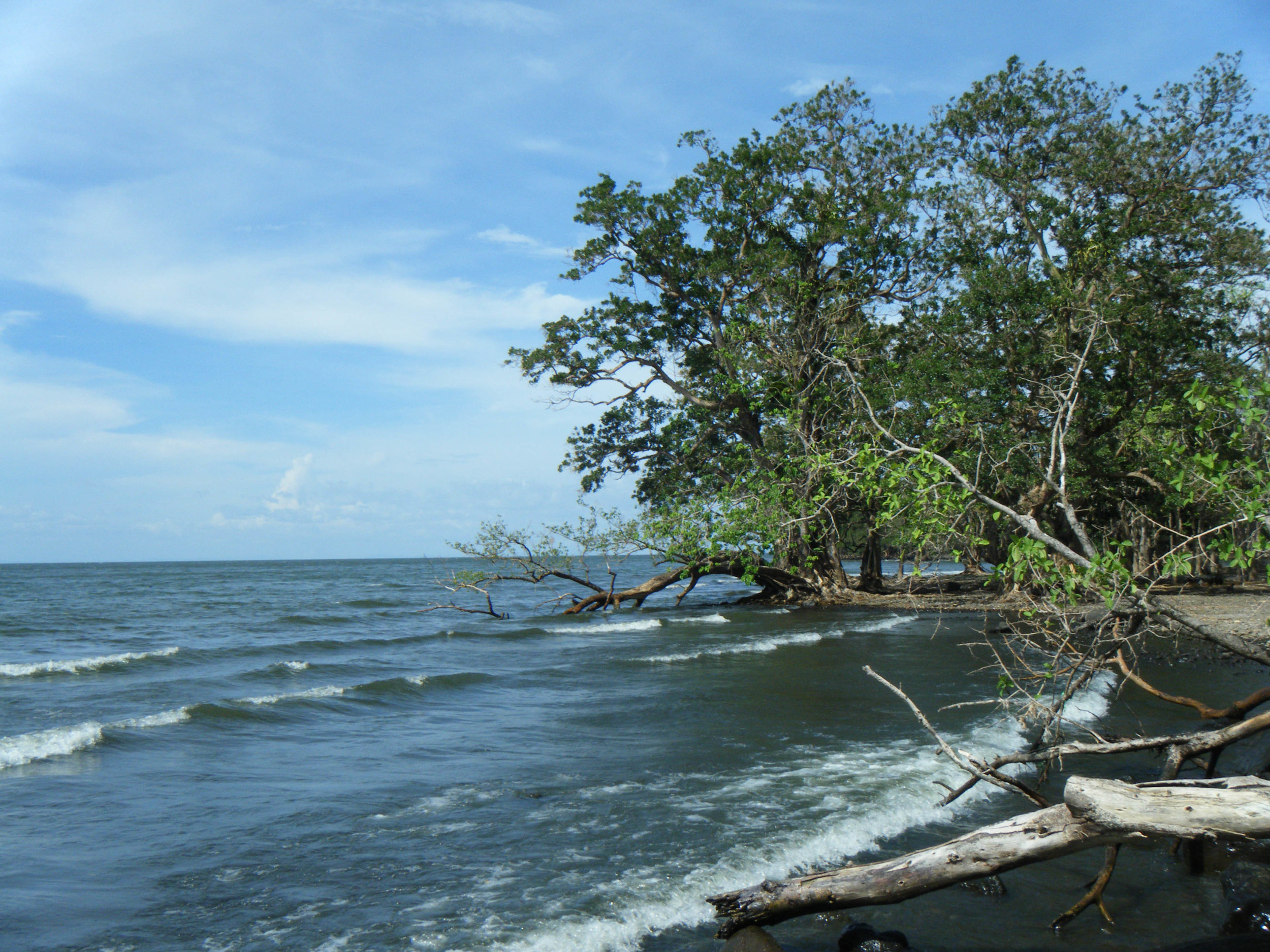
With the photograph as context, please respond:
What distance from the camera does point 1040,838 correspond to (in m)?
4.16

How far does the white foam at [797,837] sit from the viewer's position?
18.0 ft

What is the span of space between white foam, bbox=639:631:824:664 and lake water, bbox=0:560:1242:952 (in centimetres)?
19

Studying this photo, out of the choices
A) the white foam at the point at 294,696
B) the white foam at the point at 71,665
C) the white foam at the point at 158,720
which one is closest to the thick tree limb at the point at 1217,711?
the white foam at the point at 158,720

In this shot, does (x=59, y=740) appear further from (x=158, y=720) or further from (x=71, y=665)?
(x=71, y=665)

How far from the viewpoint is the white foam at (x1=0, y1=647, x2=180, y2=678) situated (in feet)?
56.1

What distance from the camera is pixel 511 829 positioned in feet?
24.4

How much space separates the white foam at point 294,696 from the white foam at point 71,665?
6084 mm

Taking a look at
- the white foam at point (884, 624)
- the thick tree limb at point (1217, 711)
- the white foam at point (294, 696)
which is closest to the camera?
the thick tree limb at point (1217, 711)

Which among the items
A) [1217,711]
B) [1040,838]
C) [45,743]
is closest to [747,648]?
[1217,711]

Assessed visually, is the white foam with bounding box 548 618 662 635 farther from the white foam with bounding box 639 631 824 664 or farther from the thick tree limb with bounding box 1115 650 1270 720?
the thick tree limb with bounding box 1115 650 1270 720

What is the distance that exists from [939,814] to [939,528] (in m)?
2.65

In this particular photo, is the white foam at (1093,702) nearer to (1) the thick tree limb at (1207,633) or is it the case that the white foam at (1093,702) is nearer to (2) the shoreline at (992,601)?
(2) the shoreline at (992,601)

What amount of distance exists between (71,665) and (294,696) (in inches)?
285

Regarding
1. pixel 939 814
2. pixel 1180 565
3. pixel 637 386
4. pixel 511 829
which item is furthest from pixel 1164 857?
pixel 637 386
